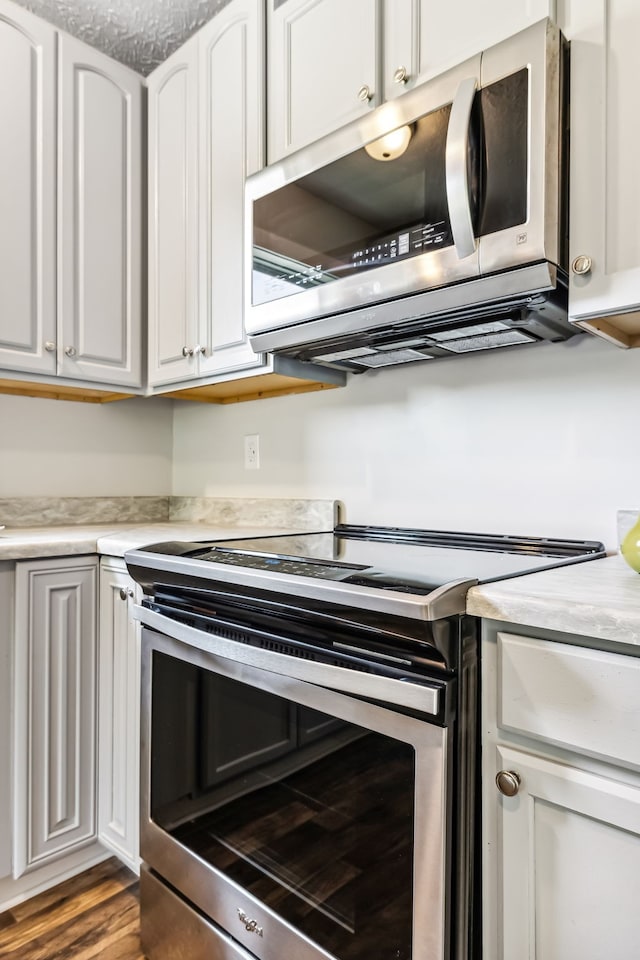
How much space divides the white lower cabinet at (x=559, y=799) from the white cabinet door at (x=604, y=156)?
1.90ft

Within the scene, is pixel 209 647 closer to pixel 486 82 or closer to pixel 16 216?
pixel 486 82

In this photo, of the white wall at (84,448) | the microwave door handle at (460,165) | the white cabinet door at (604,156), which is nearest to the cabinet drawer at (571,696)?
the white cabinet door at (604,156)

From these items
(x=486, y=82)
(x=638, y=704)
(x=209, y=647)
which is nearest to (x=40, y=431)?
(x=209, y=647)

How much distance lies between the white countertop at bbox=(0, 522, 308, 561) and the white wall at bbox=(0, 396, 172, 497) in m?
0.19

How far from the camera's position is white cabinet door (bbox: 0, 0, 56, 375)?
5.37ft

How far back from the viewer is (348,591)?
2.82 ft

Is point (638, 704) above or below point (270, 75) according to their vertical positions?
below

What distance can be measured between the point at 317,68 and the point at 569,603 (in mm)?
1340

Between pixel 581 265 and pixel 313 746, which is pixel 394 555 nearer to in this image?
pixel 313 746

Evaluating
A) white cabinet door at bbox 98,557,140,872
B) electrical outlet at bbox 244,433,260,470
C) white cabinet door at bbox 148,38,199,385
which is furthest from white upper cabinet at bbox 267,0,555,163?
white cabinet door at bbox 98,557,140,872

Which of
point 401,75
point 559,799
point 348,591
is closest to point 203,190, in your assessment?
point 401,75

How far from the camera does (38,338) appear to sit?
67.2 inches

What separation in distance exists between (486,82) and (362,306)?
0.44 metres

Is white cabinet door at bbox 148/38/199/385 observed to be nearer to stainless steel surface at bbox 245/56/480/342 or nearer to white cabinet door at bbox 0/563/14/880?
stainless steel surface at bbox 245/56/480/342
